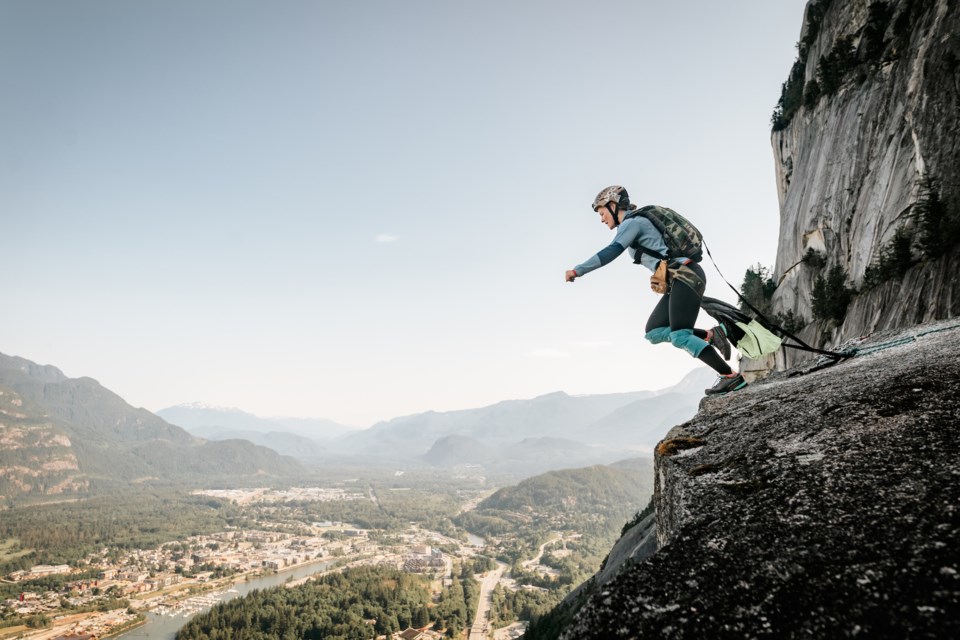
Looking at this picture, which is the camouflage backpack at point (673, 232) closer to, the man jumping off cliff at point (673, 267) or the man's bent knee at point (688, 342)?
the man jumping off cliff at point (673, 267)

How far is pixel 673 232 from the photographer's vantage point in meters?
7.34

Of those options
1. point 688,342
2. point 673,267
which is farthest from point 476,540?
point 673,267

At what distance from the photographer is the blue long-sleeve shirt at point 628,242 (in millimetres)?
7219

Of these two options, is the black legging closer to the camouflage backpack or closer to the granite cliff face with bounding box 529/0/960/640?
the camouflage backpack

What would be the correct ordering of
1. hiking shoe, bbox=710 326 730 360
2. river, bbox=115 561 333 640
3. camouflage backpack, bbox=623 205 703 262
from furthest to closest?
1. river, bbox=115 561 333 640
2. hiking shoe, bbox=710 326 730 360
3. camouflage backpack, bbox=623 205 703 262

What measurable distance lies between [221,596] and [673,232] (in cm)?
12840

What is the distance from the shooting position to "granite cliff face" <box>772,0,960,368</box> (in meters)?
14.0

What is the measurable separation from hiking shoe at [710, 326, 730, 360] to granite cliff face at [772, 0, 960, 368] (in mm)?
8498

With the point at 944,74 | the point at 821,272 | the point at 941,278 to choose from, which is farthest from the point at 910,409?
the point at 821,272

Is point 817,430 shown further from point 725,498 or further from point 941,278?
point 941,278

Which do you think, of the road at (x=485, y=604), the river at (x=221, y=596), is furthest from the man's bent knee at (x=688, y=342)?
the river at (x=221, y=596)

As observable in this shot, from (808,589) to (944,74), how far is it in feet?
65.1

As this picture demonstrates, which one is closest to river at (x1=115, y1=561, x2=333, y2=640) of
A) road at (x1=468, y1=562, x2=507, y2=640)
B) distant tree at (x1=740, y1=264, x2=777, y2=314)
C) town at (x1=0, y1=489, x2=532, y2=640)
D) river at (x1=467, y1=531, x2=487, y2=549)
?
town at (x1=0, y1=489, x2=532, y2=640)

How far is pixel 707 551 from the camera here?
7.04ft
